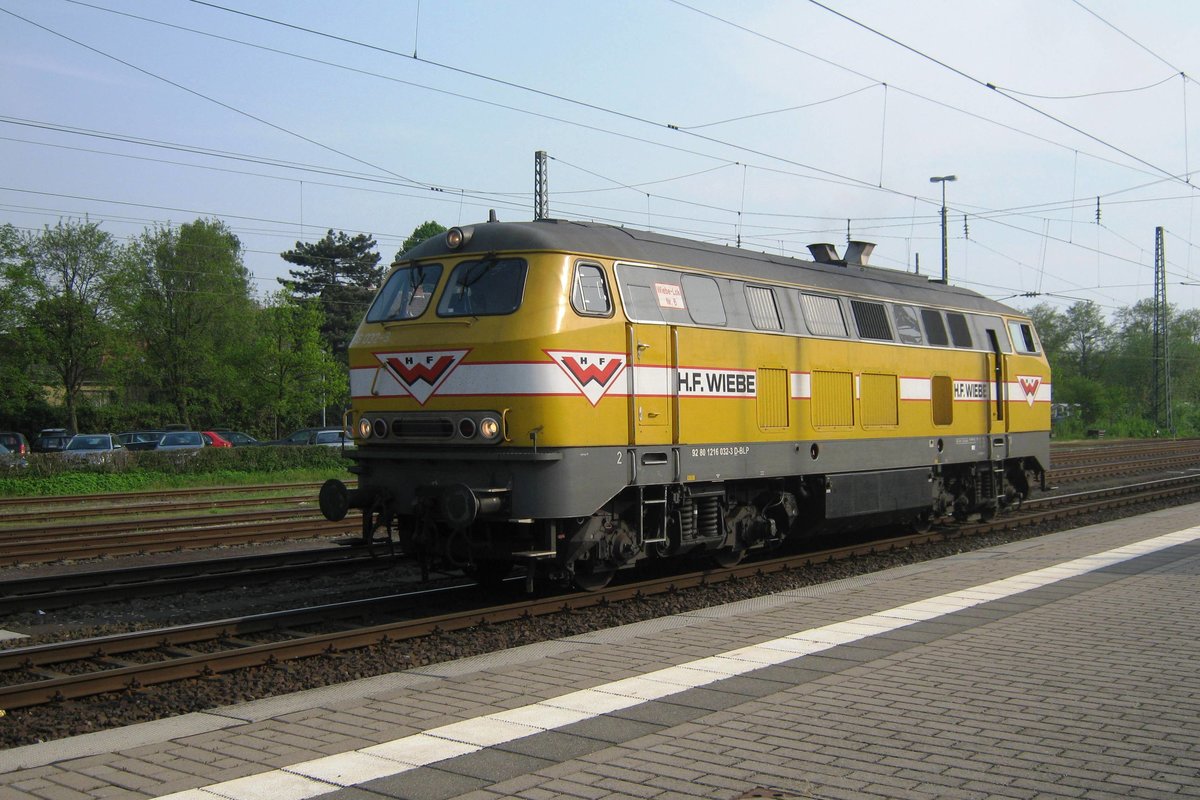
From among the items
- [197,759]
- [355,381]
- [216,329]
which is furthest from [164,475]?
[216,329]

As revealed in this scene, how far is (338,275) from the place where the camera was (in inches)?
3022

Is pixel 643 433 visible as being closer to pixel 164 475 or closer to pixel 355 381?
pixel 355 381

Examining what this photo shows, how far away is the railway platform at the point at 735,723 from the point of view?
209 inches

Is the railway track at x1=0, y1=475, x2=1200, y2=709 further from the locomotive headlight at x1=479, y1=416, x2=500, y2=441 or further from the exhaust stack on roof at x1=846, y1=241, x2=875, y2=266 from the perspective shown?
the exhaust stack on roof at x1=846, y1=241, x2=875, y2=266

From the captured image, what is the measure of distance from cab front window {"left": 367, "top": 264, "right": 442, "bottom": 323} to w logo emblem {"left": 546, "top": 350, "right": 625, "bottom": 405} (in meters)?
1.78

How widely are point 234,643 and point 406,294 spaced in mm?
4013

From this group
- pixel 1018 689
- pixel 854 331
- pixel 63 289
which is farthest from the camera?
pixel 63 289

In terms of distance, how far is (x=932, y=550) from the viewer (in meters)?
15.8

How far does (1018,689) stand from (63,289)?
4880 cm

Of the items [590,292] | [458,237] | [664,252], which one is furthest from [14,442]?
[590,292]

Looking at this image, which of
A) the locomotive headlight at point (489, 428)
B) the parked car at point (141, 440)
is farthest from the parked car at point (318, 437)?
the locomotive headlight at point (489, 428)

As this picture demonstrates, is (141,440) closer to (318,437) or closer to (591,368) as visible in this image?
(318,437)

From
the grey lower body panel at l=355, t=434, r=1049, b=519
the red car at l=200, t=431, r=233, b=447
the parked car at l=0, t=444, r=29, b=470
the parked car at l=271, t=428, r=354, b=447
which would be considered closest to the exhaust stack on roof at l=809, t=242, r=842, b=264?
the grey lower body panel at l=355, t=434, r=1049, b=519

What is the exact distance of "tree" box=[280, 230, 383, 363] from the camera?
74688mm
